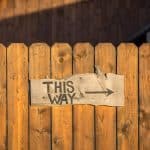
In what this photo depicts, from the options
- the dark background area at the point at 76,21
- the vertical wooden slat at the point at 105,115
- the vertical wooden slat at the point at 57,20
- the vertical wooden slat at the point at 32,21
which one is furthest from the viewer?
the vertical wooden slat at the point at 32,21

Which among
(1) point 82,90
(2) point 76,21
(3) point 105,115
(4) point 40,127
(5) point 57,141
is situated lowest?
(5) point 57,141

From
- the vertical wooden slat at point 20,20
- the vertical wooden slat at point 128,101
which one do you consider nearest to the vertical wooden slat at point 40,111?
the vertical wooden slat at point 128,101

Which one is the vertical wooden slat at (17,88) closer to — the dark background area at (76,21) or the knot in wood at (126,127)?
the knot in wood at (126,127)

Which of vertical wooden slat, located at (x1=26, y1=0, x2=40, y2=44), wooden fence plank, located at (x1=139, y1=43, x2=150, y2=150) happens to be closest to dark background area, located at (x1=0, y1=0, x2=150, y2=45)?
vertical wooden slat, located at (x1=26, y1=0, x2=40, y2=44)

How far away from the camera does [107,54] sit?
18.7ft

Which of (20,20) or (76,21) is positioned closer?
(76,21)

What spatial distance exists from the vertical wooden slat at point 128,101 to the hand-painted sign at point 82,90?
0.07 meters

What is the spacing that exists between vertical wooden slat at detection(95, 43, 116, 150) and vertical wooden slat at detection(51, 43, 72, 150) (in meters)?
0.26

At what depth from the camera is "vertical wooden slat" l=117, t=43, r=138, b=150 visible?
5727mm

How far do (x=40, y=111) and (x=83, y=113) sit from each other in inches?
15.9

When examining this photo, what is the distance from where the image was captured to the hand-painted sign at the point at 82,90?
18.8 ft

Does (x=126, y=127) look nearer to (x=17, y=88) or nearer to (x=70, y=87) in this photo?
(x=70, y=87)

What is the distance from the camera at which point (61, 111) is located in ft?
18.9

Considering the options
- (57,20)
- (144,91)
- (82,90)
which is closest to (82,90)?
(82,90)
